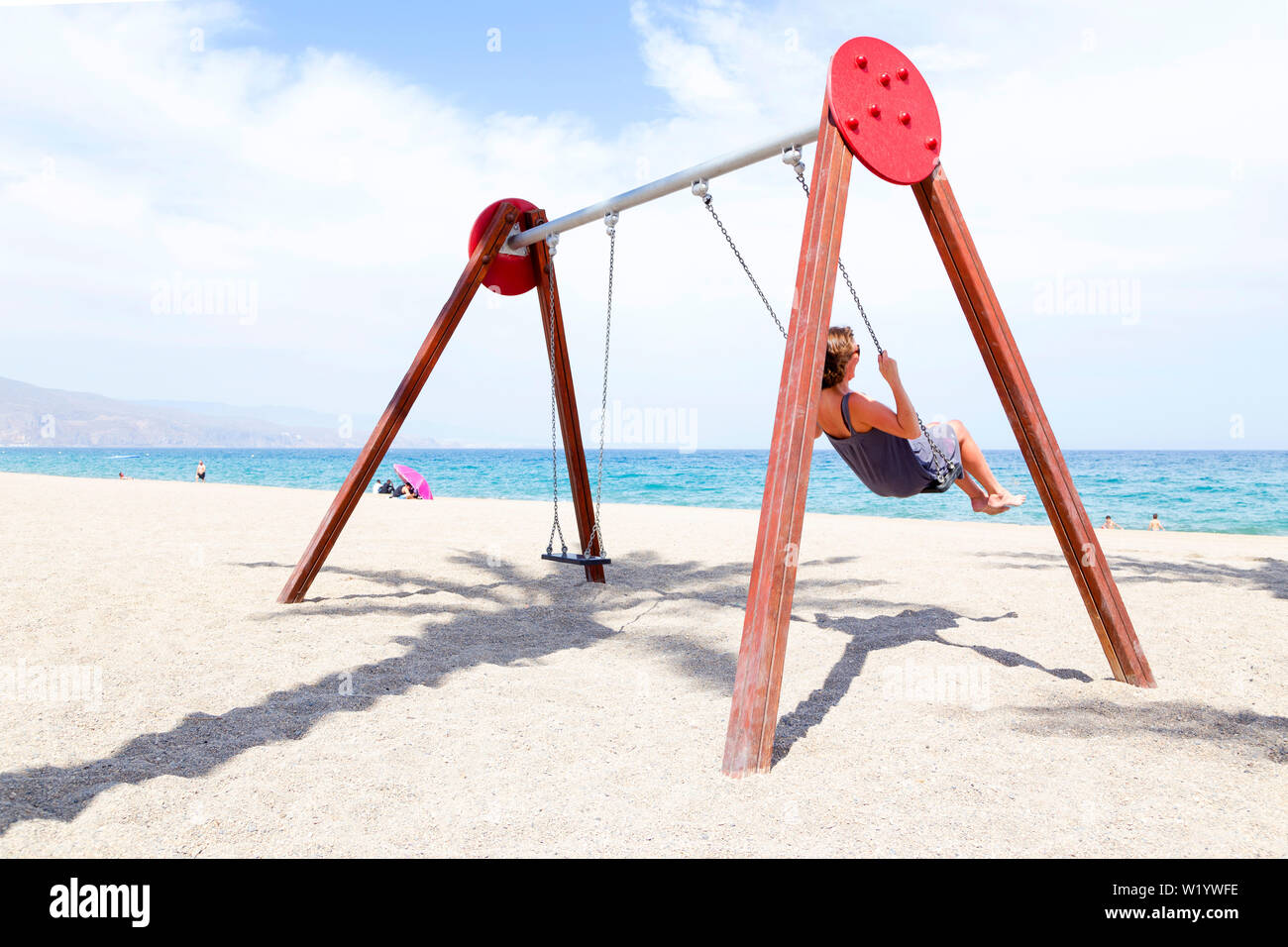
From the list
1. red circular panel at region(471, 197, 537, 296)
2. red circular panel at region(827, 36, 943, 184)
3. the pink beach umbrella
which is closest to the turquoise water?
the pink beach umbrella

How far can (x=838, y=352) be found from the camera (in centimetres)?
383

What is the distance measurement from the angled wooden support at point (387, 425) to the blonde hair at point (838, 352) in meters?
2.60

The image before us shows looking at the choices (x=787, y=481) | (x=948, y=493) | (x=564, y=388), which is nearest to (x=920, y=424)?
(x=787, y=481)

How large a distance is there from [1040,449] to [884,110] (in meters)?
1.62

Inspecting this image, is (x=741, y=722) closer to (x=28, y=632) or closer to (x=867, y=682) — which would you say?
(x=867, y=682)

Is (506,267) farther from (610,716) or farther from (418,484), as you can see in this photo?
(418,484)

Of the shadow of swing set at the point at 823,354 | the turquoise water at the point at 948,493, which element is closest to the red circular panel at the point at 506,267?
the shadow of swing set at the point at 823,354

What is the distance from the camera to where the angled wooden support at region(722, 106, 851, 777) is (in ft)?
8.90

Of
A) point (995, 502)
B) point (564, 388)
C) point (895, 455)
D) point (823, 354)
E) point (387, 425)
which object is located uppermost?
point (564, 388)

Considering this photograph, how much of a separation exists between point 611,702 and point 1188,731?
2.28 meters

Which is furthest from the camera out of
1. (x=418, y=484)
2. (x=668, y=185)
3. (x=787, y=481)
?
(x=418, y=484)

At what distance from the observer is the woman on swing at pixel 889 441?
3.80m

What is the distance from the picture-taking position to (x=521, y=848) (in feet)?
7.16

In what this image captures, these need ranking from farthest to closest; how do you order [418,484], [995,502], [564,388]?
[418,484] < [564,388] < [995,502]
